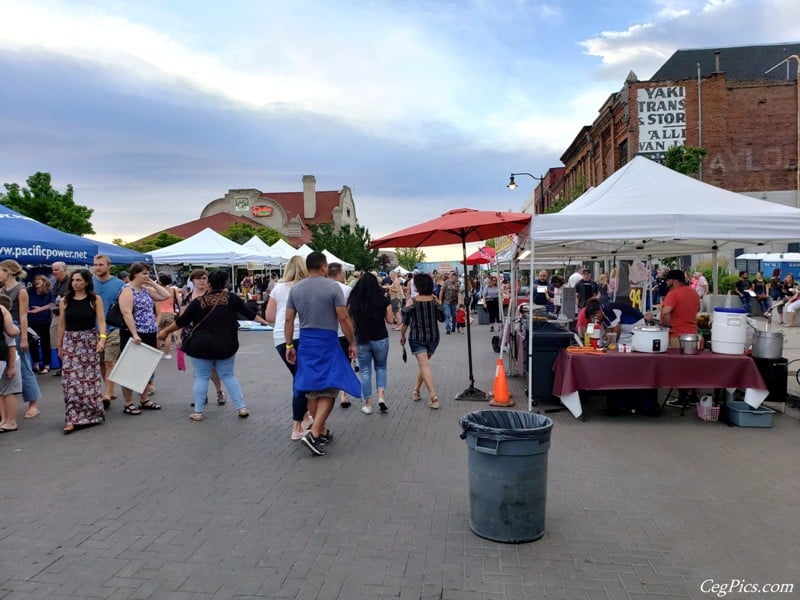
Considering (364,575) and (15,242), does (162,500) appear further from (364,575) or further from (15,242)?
(15,242)

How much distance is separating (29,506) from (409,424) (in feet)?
13.1

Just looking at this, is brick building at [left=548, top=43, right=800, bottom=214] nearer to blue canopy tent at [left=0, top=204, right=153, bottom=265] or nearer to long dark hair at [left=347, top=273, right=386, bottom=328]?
blue canopy tent at [left=0, top=204, right=153, bottom=265]

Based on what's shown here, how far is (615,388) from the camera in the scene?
7246 millimetres

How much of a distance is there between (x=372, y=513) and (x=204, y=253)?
665 inches

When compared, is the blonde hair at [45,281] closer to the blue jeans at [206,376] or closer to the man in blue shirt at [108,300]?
the man in blue shirt at [108,300]

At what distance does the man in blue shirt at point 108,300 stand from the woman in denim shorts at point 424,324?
4.06m

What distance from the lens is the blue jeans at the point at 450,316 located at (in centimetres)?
1880

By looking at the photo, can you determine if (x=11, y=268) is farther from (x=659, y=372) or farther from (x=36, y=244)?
(x=659, y=372)

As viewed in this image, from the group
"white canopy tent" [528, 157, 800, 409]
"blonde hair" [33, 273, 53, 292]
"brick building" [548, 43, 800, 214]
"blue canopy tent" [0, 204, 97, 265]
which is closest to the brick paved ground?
"white canopy tent" [528, 157, 800, 409]

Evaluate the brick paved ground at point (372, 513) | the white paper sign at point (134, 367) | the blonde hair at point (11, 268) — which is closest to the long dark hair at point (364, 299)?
the brick paved ground at point (372, 513)

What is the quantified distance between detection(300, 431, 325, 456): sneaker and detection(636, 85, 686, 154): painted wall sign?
29.8 metres

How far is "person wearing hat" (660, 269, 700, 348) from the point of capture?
25.6ft

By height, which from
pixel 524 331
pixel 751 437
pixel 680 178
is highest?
pixel 680 178

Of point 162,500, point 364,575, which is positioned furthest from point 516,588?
point 162,500
